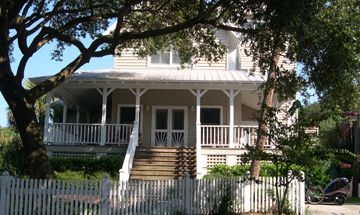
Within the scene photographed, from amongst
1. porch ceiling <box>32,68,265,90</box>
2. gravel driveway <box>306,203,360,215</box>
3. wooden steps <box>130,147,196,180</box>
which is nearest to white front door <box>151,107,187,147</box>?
porch ceiling <box>32,68,265,90</box>

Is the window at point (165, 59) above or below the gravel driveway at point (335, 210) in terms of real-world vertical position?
above

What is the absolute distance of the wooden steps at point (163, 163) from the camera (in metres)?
20.4

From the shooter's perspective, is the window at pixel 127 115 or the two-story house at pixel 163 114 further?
the window at pixel 127 115

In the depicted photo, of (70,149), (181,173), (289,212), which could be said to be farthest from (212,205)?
(70,149)

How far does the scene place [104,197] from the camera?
1250cm

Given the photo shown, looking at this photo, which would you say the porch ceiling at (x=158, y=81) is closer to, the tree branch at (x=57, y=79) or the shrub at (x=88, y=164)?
the shrub at (x=88, y=164)

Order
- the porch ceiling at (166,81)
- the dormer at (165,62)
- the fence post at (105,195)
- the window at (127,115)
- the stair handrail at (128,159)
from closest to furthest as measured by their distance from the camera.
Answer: the fence post at (105,195) < the stair handrail at (128,159) < the porch ceiling at (166,81) < the window at (127,115) < the dormer at (165,62)

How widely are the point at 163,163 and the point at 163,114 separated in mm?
5612

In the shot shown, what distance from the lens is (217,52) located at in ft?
66.4

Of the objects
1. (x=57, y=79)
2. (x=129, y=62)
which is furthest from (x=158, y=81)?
(x=57, y=79)

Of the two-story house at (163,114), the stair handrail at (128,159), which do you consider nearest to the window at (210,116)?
the two-story house at (163,114)

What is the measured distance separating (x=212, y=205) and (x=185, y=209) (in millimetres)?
886

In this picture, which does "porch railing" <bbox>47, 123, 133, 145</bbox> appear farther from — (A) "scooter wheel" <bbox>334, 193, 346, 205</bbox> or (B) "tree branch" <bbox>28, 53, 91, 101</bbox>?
(A) "scooter wheel" <bbox>334, 193, 346, 205</bbox>

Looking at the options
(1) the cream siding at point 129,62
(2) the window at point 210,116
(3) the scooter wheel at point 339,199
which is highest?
(1) the cream siding at point 129,62
